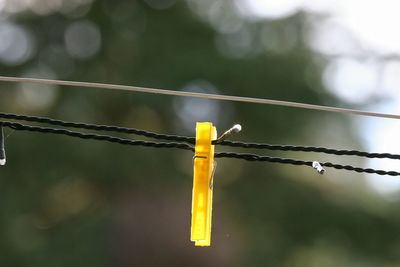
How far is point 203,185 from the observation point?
158cm

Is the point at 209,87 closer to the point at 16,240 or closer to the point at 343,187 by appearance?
the point at 343,187

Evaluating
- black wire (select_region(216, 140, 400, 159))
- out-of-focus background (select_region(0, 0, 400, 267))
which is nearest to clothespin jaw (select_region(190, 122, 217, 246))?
black wire (select_region(216, 140, 400, 159))

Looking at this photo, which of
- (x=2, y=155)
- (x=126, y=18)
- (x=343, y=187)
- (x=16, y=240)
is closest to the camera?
(x=2, y=155)

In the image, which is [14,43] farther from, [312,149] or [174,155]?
[312,149]

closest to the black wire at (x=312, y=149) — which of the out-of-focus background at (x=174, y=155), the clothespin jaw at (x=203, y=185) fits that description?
the clothespin jaw at (x=203, y=185)

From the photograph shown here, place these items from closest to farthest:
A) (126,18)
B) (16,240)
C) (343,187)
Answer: (16,240) < (343,187) < (126,18)

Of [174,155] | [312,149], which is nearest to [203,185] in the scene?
[312,149]

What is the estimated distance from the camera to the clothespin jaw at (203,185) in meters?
1.56

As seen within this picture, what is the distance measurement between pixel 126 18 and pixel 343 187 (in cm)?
225

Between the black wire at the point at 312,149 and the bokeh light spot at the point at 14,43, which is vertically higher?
the bokeh light spot at the point at 14,43

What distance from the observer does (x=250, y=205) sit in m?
6.48

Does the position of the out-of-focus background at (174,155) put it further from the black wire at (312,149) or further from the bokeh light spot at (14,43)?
the black wire at (312,149)

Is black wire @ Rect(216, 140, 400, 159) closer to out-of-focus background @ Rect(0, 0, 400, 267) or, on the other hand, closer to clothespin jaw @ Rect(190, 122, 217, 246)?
clothespin jaw @ Rect(190, 122, 217, 246)

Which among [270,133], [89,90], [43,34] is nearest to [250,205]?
[270,133]
